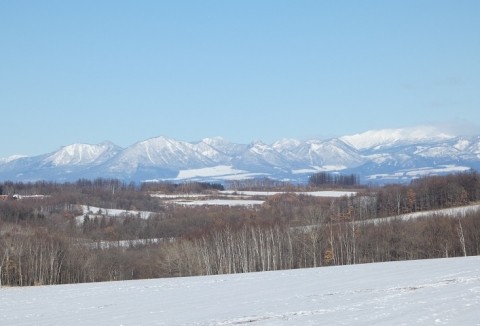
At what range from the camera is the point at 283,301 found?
3366 centimetres

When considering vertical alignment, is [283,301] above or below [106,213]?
above

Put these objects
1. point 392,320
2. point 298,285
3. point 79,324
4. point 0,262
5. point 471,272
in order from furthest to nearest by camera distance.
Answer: point 0,262 → point 298,285 → point 471,272 → point 79,324 → point 392,320

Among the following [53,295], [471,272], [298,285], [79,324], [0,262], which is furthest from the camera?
[0,262]

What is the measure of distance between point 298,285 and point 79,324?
1682 centimetres

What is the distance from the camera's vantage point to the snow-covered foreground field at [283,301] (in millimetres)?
25594

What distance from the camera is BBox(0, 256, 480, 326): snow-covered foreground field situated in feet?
84.0

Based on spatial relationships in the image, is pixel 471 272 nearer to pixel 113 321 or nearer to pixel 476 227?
pixel 113 321

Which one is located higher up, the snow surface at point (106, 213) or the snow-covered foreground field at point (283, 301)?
the snow-covered foreground field at point (283, 301)

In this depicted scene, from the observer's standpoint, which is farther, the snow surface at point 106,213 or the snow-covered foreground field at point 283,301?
the snow surface at point 106,213

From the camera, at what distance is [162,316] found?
30.5 meters

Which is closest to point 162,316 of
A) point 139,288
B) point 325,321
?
point 325,321

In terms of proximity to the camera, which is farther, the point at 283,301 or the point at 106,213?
the point at 106,213

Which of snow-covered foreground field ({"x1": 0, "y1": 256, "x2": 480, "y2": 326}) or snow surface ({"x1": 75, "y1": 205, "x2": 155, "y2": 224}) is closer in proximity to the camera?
snow-covered foreground field ({"x1": 0, "y1": 256, "x2": 480, "y2": 326})

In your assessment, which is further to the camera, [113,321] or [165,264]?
[165,264]
